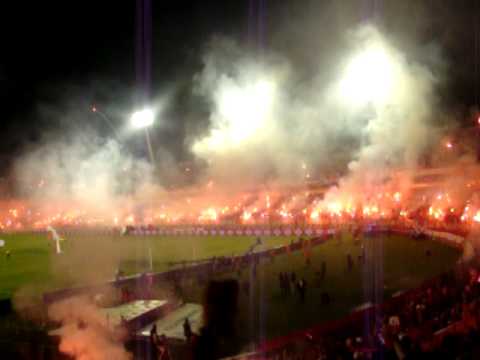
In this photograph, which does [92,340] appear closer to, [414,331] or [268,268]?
[414,331]

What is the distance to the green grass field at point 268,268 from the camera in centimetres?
1258

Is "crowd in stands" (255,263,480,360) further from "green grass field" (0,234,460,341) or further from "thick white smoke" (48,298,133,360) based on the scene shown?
"thick white smoke" (48,298,133,360)

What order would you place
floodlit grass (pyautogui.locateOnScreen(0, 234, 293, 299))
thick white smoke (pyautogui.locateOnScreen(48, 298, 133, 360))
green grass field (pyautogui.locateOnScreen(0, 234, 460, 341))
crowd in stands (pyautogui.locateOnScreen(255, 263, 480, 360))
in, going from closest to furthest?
crowd in stands (pyautogui.locateOnScreen(255, 263, 480, 360)) → thick white smoke (pyautogui.locateOnScreen(48, 298, 133, 360)) → green grass field (pyautogui.locateOnScreen(0, 234, 460, 341)) → floodlit grass (pyautogui.locateOnScreen(0, 234, 293, 299))

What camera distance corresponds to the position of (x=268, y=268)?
1903cm

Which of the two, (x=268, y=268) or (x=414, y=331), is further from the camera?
(x=268, y=268)

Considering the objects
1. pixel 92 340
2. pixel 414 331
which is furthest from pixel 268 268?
pixel 414 331

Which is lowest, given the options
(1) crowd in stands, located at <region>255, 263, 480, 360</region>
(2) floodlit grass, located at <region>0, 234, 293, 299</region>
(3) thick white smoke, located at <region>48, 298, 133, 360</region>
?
(2) floodlit grass, located at <region>0, 234, 293, 299</region>

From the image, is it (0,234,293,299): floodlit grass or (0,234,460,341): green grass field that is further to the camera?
(0,234,293,299): floodlit grass

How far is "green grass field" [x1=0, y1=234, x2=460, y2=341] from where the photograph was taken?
12.6 metres

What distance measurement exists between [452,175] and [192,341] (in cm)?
3100

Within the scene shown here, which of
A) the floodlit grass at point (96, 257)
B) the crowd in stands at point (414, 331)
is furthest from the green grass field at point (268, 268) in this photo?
the crowd in stands at point (414, 331)

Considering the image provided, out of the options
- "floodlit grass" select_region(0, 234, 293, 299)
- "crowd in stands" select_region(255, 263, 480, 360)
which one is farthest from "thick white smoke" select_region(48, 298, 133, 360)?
"floodlit grass" select_region(0, 234, 293, 299)

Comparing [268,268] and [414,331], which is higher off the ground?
[414,331]

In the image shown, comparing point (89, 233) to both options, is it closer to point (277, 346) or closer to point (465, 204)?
point (465, 204)
